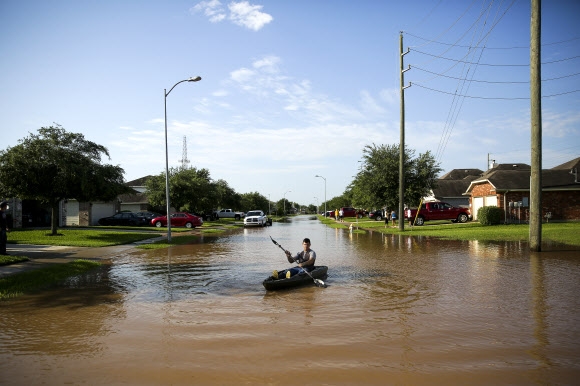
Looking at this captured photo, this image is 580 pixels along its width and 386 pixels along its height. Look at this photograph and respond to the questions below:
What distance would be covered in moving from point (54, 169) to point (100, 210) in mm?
21331

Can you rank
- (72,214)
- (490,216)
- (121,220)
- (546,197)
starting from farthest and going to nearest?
(121,220) → (72,214) → (546,197) → (490,216)

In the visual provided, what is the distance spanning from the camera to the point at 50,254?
16516mm

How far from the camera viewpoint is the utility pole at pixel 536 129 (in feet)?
55.1

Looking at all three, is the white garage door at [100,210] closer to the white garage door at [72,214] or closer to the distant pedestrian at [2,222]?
the white garage door at [72,214]

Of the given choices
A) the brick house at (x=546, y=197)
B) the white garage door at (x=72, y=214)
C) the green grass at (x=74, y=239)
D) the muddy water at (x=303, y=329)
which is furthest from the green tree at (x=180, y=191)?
the muddy water at (x=303, y=329)

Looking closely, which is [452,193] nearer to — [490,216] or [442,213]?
[442,213]

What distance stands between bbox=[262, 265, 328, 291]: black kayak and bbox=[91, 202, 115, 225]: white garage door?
118 feet

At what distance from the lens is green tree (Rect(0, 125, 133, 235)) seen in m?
22.5

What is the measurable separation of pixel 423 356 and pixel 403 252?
1273 centimetres

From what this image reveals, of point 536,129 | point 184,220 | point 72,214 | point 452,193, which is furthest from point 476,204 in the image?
point 72,214

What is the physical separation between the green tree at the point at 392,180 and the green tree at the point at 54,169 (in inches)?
824

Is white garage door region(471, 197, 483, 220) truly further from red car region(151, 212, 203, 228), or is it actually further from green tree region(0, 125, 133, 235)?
green tree region(0, 125, 133, 235)

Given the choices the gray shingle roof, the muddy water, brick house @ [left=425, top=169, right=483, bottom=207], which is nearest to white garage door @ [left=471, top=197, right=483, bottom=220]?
the gray shingle roof

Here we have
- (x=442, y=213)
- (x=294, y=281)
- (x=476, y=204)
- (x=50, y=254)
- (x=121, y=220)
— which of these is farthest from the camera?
(x=121, y=220)
